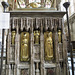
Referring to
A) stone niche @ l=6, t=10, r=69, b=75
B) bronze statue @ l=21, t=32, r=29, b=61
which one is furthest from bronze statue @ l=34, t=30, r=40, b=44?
bronze statue @ l=21, t=32, r=29, b=61

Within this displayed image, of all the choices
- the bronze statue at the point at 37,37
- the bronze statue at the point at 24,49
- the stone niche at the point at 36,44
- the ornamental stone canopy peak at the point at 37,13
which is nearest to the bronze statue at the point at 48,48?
the stone niche at the point at 36,44

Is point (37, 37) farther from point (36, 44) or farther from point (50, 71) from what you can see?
point (50, 71)

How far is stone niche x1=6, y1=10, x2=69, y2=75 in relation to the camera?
3596 mm

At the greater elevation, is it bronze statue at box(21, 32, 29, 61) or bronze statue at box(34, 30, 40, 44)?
bronze statue at box(34, 30, 40, 44)

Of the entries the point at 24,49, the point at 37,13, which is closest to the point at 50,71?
the point at 24,49

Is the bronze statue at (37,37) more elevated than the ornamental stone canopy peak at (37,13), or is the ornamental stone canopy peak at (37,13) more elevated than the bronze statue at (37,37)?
the ornamental stone canopy peak at (37,13)

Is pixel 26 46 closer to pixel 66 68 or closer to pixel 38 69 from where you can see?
pixel 38 69

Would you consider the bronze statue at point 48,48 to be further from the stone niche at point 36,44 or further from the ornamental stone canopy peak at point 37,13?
the ornamental stone canopy peak at point 37,13

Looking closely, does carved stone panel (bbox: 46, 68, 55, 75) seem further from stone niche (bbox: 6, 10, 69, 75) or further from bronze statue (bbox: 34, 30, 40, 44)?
bronze statue (bbox: 34, 30, 40, 44)

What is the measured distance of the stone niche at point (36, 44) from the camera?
11.8 feet

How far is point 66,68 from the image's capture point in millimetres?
3547

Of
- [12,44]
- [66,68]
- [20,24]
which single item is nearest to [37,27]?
[20,24]

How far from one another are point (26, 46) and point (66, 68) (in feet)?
4.90

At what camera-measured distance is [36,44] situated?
3.69m
